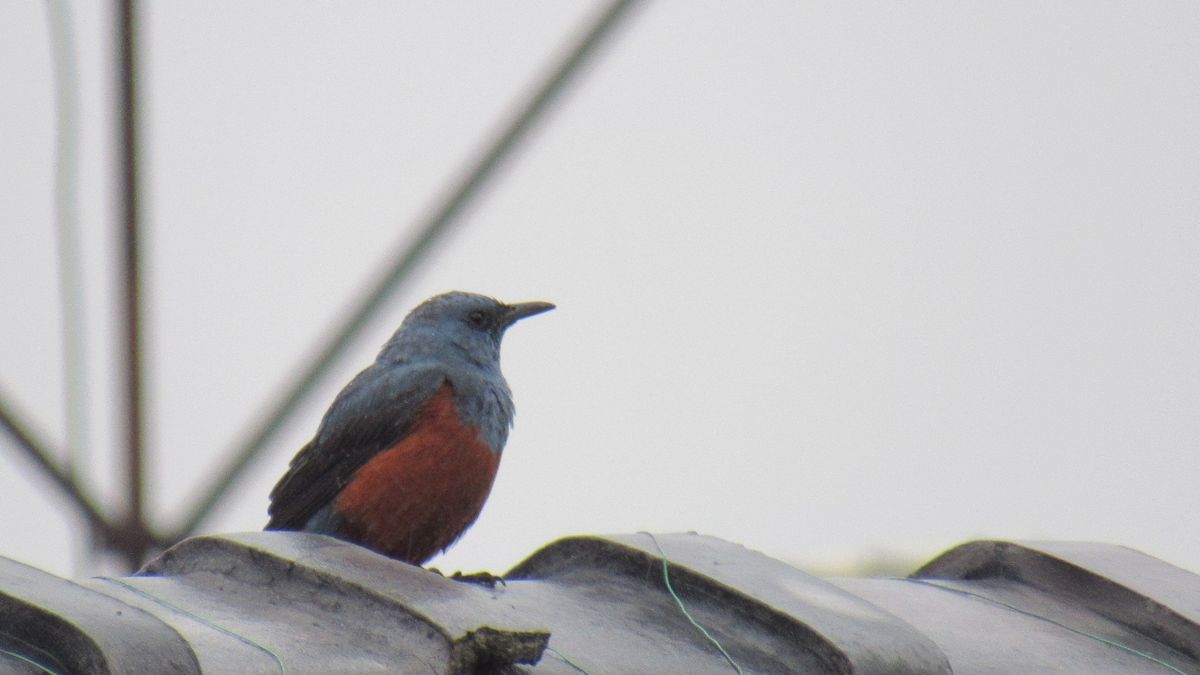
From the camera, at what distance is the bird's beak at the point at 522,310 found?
5.47 m

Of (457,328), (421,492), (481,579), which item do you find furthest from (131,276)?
(481,579)

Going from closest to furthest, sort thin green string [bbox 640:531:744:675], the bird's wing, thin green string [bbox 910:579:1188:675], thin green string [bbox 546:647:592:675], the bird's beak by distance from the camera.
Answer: thin green string [bbox 546:647:592:675], thin green string [bbox 640:531:744:675], thin green string [bbox 910:579:1188:675], the bird's wing, the bird's beak

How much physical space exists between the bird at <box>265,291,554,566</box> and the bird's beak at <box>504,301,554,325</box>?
0.25 m

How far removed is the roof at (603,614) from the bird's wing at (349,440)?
67.4 inches

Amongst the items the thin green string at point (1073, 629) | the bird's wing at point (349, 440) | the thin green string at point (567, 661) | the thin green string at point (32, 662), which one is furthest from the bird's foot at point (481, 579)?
the bird's wing at point (349, 440)

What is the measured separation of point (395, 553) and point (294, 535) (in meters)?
2.01

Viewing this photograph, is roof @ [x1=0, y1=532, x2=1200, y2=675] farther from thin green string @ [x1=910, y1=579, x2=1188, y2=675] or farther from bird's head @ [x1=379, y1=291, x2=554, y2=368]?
bird's head @ [x1=379, y1=291, x2=554, y2=368]

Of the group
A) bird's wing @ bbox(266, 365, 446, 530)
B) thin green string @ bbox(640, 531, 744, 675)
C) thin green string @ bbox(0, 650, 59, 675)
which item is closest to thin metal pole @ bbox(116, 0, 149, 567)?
bird's wing @ bbox(266, 365, 446, 530)

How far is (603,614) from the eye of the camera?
104 inches

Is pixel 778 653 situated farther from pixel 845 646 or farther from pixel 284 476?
pixel 284 476

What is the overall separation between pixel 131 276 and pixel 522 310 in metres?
1.37

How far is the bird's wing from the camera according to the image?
4.77m

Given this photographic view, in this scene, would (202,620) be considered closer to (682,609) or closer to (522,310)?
(682,609)

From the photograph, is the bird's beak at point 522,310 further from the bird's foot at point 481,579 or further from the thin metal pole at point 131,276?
the bird's foot at point 481,579
